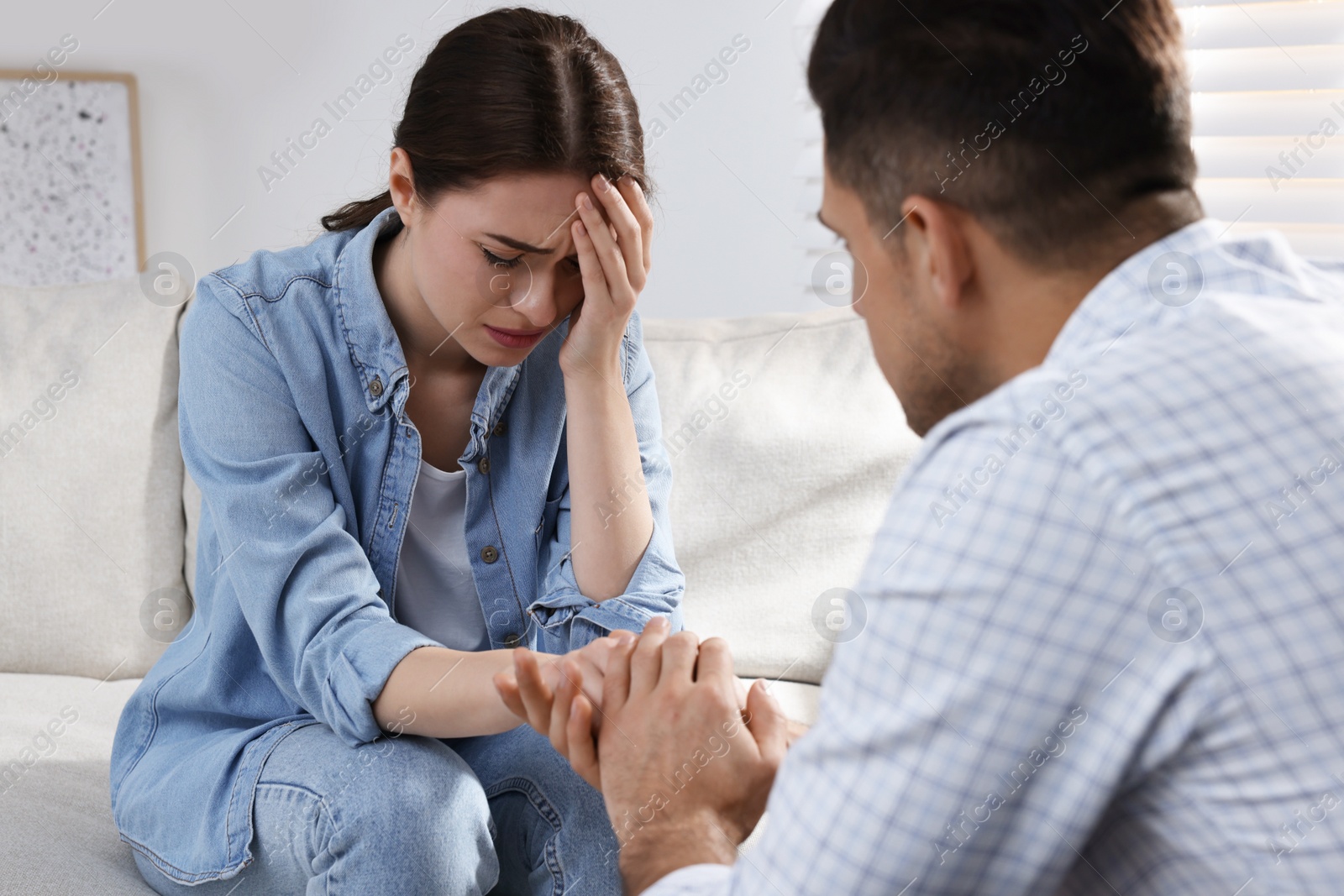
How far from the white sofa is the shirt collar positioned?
94cm

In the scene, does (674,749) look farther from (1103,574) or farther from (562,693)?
(1103,574)

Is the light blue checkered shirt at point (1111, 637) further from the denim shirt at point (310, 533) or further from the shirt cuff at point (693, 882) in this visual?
the denim shirt at point (310, 533)

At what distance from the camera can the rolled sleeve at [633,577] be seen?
1186mm

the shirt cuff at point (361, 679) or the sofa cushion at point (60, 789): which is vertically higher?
the shirt cuff at point (361, 679)

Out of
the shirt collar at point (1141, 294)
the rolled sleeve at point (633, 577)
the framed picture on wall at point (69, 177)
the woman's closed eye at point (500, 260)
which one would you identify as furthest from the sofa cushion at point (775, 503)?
the framed picture on wall at point (69, 177)

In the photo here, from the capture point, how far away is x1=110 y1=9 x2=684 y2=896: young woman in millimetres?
1007

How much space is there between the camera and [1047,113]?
71 cm

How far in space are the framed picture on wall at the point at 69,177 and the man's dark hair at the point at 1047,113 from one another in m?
2.15

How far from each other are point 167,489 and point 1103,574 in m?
1.43

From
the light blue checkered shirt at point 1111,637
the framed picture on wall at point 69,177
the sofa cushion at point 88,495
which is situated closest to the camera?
the light blue checkered shirt at point 1111,637

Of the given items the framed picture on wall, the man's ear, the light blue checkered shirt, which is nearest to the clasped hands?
the light blue checkered shirt

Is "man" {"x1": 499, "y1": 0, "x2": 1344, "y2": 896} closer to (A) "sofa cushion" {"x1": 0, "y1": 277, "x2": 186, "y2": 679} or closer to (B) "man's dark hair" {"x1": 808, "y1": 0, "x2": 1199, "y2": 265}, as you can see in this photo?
(B) "man's dark hair" {"x1": 808, "y1": 0, "x2": 1199, "y2": 265}

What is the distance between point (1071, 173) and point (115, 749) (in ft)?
3.58

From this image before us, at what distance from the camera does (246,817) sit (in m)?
1.01
